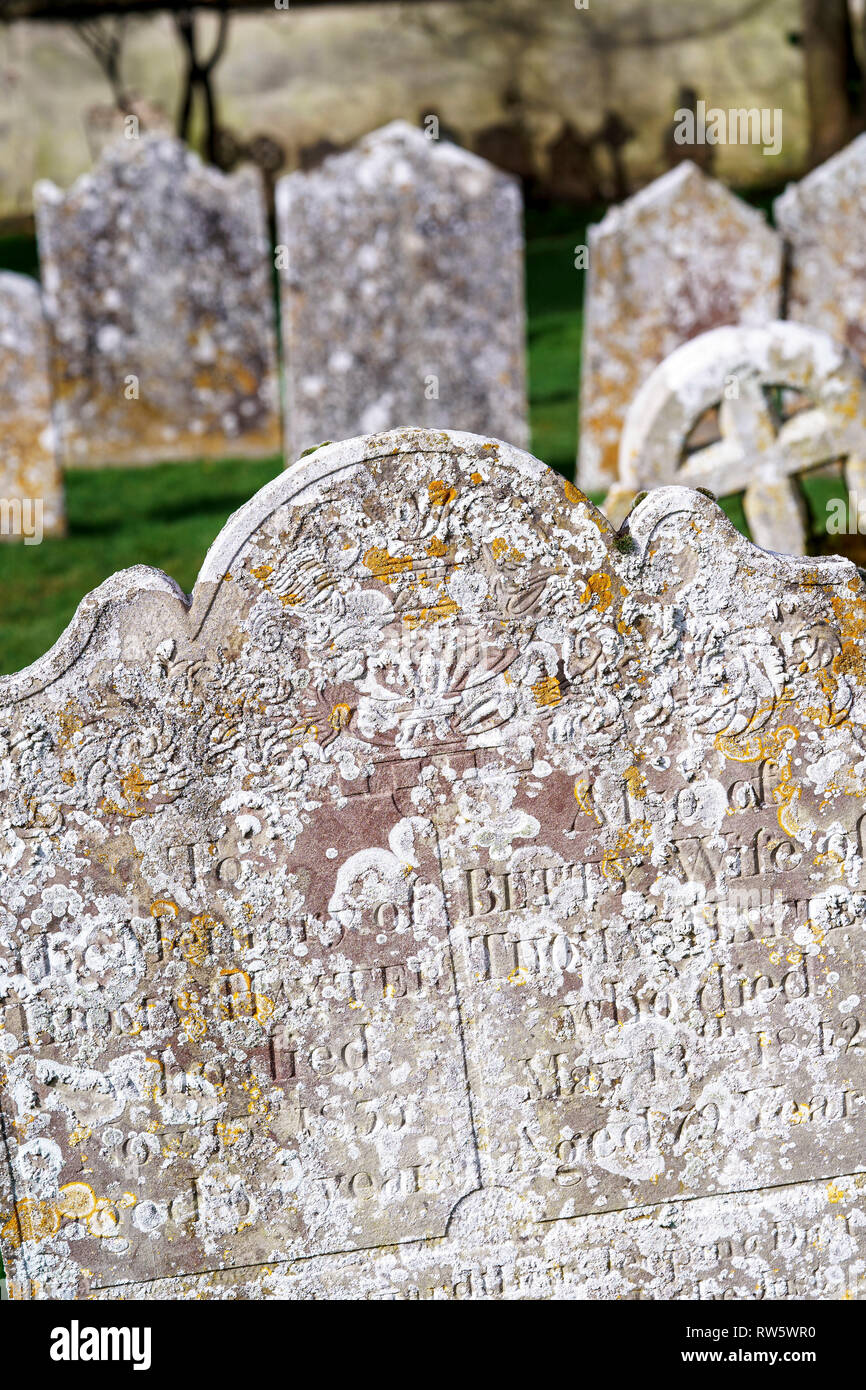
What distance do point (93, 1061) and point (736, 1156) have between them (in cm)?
151

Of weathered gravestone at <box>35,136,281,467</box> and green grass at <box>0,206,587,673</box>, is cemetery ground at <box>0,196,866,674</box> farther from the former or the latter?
weathered gravestone at <box>35,136,281,467</box>

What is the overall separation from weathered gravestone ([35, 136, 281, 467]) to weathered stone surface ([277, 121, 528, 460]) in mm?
1308

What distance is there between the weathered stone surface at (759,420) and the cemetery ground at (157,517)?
0.33 metres

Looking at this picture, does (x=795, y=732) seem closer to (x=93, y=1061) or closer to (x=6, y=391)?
(x=93, y=1061)

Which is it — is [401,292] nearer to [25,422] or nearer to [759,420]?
[25,422]

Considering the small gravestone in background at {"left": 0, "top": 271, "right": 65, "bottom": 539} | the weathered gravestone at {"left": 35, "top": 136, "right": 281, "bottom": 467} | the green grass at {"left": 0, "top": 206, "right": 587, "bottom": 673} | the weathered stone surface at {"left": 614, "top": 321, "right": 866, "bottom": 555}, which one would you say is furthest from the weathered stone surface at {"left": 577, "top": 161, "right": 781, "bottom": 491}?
the small gravestone in background at {"left": 0, "top": 271, "right": 65, "bottom": 539}

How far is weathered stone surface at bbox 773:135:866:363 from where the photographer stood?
9.59 m

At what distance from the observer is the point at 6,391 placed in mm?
9234

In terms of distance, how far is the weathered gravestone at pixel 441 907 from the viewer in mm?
3025

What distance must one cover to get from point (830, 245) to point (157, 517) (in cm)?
497

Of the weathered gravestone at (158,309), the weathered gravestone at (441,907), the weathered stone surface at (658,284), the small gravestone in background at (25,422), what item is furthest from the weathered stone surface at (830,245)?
the weathered gravestone at (441,907)

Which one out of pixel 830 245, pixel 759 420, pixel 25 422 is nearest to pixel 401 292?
pixel 25 422

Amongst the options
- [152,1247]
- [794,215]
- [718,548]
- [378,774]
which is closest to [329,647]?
[378,774]

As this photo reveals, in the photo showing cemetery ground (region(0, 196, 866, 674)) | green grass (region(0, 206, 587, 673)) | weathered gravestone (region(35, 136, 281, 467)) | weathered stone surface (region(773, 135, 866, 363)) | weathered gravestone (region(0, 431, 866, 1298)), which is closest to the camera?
weathered gravestone (region(0, 431, 866, 1298))
